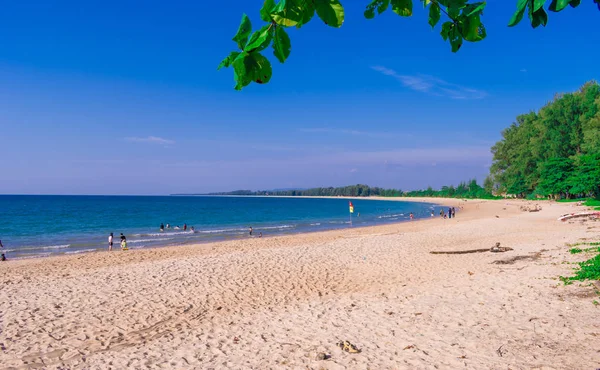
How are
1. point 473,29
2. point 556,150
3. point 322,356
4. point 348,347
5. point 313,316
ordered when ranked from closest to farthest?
point 473,29
point 322,356
point 348,347
point 313,316
point 556,150

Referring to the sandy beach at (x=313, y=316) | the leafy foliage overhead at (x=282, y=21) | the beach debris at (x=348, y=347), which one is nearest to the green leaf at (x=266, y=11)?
the leafy foliage overhead at (x=282, y=21)

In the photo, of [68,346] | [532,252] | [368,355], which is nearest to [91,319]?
[68,346]

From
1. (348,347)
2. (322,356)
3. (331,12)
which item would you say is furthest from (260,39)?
(348,347)

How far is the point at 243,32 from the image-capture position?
1.24 meters

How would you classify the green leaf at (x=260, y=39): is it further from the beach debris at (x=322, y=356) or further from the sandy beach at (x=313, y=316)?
the beach debris at (x=322, y=356)

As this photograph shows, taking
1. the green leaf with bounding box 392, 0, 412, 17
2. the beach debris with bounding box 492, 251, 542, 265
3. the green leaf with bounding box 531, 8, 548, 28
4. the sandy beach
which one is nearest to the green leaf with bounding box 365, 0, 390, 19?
the green leaf with bounding box 392, 0, 412, 17

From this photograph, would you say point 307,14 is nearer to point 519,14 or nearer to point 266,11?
point 266,11

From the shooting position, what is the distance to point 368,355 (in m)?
6.04

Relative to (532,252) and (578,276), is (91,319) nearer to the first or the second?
(578,276)

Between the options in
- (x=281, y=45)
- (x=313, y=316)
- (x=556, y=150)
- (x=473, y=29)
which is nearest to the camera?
(x=281, y=45)

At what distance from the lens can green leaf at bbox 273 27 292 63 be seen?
Answer: 1329 mm

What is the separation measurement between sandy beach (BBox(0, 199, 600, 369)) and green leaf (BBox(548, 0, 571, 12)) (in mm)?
5474

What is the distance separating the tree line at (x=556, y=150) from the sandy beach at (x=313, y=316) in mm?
34759

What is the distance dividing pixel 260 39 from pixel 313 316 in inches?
312
